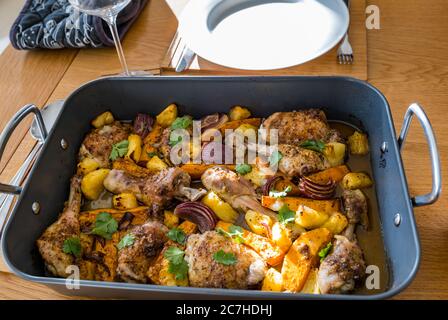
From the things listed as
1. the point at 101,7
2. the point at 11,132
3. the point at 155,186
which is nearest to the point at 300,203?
the point at 155,186

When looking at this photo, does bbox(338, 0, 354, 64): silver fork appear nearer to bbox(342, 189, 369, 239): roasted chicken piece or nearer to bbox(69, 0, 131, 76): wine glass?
bbox(342, 189, 369, 239): roasted chicken piece

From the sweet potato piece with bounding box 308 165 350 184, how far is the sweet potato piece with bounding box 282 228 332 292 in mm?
173

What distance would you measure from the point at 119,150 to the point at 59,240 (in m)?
0.35

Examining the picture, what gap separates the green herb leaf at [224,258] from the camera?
1114 millimetres

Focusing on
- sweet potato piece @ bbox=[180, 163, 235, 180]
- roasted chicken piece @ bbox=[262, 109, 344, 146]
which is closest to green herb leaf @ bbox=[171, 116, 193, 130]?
sweet potato piece @ bbox=[180, 163, 235, 180]

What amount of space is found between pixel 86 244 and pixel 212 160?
0.42 m

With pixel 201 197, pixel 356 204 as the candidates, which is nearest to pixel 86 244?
pixel 201 197

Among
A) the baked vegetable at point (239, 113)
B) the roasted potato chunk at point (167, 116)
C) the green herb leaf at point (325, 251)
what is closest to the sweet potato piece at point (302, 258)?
the green herb leaf at point (325, 251)

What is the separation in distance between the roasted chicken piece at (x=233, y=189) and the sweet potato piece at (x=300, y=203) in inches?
1.0

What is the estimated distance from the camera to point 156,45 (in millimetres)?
1776

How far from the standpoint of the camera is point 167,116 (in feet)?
4.89

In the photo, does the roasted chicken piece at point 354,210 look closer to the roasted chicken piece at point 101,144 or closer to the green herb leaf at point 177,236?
the green herb leaf at point 177,236

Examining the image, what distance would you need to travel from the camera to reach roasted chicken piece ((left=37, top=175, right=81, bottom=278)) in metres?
1.18
